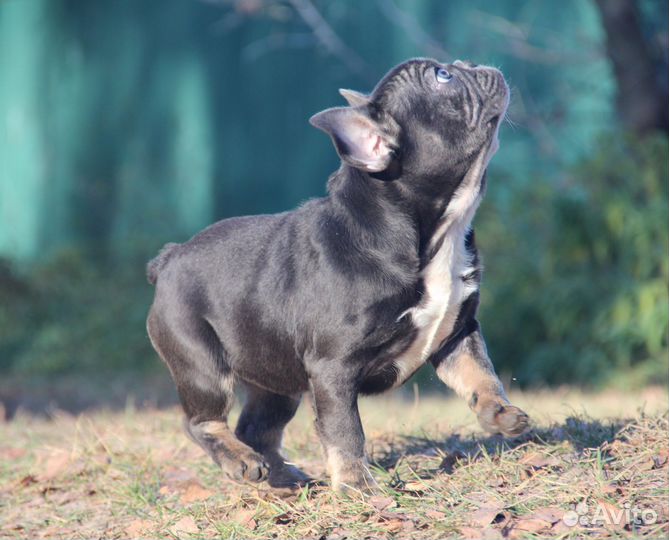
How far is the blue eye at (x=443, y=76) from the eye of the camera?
4.76m

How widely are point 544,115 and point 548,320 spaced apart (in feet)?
9.68

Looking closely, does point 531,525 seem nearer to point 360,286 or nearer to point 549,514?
point 549,514

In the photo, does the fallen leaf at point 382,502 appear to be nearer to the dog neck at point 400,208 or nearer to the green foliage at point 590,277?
the dog neck at point 400,208

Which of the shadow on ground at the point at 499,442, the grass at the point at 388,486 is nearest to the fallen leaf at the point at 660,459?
the grass at the point at 388,486

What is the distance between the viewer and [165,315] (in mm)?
5168

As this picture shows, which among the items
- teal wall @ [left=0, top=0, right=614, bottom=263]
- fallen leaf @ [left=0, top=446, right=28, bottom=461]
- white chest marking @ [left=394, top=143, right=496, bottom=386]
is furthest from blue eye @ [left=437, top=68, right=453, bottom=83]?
teal wall @ [left=0, top=0, right=614, bottom=263]

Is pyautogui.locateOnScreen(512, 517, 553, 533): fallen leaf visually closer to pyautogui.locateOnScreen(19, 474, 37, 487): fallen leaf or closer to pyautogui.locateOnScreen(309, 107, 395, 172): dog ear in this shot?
pyautogui.locateOnScreen(309, 107, 395, 172): dog ear

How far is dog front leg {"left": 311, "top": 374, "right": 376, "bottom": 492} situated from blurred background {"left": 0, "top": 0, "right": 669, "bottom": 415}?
5.51 metres

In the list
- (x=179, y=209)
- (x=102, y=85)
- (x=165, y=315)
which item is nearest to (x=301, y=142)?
(x=179, y=209)

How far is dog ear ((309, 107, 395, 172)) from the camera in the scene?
4.49 metres

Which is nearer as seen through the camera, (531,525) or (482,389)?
(531,525)

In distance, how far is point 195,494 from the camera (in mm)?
5066

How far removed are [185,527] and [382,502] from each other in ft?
2.87

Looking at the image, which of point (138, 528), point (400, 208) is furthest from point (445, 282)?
point (138, 528)
